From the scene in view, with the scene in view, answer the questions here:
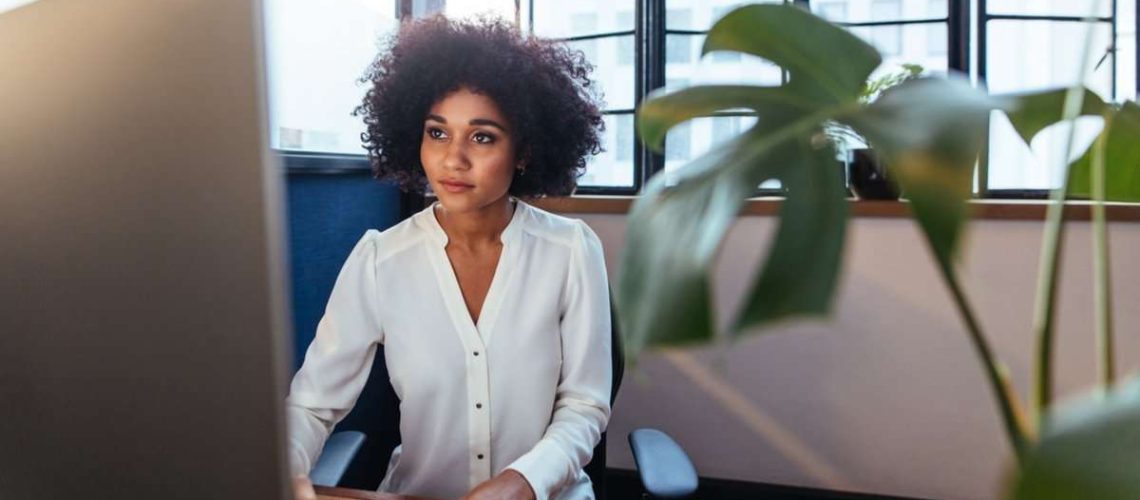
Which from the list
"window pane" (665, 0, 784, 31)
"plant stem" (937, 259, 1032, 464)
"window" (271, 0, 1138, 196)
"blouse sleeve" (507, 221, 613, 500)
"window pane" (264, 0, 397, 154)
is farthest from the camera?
"window pane" (665, 0, 784, 31)

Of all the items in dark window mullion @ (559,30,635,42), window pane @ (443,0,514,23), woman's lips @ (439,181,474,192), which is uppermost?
window pane @ (443,0,514,23)

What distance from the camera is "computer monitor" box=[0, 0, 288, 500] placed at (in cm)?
36

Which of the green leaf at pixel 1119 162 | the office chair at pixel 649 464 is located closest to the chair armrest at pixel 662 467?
the office chair at pixel 649 464

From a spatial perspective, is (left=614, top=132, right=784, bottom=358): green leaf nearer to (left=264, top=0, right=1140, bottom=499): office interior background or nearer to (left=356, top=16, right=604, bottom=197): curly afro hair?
(left=356, top=16, right=604, bottom=197): curly afro hair

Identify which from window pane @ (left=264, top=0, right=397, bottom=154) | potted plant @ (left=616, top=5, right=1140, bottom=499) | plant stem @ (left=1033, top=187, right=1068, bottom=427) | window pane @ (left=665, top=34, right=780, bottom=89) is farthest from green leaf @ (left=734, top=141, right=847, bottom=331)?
window pane @ (left=665, top=34, right=780, bottom=89)

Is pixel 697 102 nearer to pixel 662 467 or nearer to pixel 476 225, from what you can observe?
pixel 662 467

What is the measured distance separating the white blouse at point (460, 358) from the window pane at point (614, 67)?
1484 mm

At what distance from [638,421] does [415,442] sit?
1.30 metres

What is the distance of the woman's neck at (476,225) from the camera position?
4.63 feet

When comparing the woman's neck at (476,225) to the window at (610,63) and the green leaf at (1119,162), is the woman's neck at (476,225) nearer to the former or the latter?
the green leaf at (1119,162)

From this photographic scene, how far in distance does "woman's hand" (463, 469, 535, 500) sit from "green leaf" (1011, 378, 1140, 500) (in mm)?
947

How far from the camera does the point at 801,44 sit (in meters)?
0.39

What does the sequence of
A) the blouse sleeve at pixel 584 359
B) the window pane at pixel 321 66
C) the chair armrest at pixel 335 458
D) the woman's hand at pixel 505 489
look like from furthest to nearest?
1. the window pane at pixel 321 66
2. the blouse sleeve at pixel 584 359
3. the chair armrest at pixel 335 458
4. the woman's hand at pixel 505 489

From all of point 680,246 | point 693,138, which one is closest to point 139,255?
point 680,246
